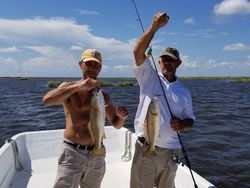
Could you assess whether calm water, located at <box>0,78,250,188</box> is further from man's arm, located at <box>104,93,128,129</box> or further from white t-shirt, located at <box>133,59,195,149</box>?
man's arm, located at <box>104,93,128,129</box>

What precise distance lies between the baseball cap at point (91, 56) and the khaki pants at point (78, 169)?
1142 mm

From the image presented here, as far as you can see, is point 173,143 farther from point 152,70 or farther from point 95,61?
point 95,61

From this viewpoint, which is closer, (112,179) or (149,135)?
(149,135)

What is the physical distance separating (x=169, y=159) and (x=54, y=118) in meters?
19.7

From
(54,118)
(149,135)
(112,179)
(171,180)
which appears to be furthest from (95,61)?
(54,118)

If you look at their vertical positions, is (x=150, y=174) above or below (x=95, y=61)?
below

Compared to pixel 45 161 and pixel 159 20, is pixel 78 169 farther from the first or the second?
pixel 45 161

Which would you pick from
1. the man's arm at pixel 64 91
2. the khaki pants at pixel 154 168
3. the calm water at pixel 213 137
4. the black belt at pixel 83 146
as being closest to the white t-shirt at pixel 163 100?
the khaki pants at pixel 154 168

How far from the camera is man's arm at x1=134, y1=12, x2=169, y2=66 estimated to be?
3988 mm

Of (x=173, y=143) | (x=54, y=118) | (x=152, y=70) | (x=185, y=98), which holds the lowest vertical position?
(x=54, y=118)

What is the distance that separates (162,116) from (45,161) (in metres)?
4.12

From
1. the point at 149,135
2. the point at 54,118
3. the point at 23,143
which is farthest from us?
the point at 54,118

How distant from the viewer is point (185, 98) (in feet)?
14.8

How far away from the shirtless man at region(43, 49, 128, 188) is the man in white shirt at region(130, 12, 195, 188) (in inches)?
17.8
